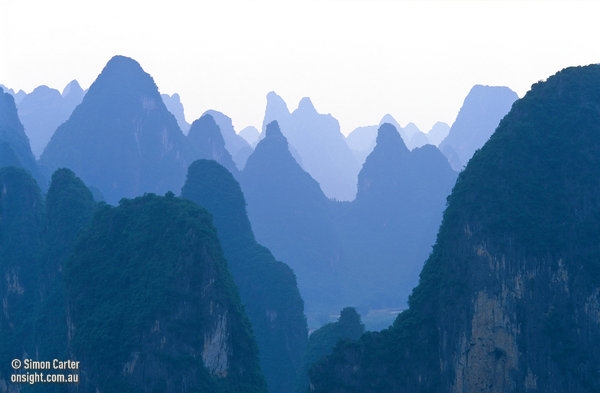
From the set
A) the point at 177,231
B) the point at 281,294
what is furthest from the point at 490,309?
the point at 281,294

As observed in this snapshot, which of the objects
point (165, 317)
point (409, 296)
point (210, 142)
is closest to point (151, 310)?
point (165, 317)

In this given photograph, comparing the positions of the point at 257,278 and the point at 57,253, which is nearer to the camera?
the point at 57,253

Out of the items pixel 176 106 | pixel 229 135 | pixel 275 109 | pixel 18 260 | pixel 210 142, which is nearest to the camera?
pixel 18 260

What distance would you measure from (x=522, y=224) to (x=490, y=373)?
5492 mm

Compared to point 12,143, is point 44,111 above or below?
above

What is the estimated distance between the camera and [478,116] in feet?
490

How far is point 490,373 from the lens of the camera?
29609 millimetres

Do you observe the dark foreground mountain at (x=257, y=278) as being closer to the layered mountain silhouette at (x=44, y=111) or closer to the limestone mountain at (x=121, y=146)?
the limestone mountain at (x=121, y=146)

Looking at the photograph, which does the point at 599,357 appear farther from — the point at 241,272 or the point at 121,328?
the point at 241,272

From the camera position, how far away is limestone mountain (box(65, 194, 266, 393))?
29.5 metres

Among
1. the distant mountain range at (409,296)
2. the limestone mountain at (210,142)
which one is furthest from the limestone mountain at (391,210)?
the distant mountain range at (409,296)

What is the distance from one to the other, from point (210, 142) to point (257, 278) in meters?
47.1

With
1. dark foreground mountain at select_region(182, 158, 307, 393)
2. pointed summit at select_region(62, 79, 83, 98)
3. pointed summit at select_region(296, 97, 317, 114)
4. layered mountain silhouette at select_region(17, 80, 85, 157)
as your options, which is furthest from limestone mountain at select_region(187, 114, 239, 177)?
pointed summit at select_region(296, 97, 317, 114)

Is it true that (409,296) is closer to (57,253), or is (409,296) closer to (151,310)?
(151,310)
